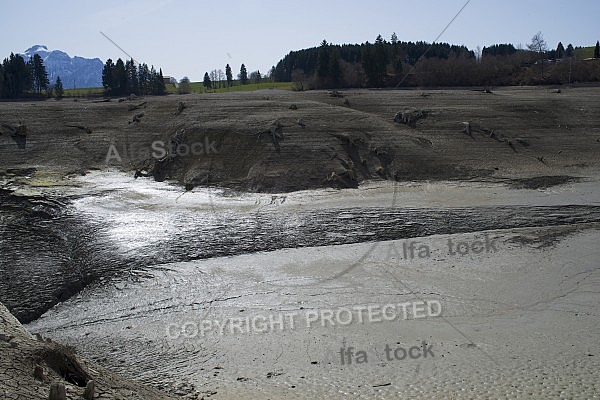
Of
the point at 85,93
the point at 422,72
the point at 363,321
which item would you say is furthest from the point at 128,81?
the point at 363,321

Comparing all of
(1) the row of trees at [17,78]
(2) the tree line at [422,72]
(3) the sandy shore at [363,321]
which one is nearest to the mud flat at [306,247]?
(3) the sandy shore at [363,321]

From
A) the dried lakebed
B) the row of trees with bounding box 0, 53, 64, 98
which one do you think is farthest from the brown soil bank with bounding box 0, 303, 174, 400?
the row of trees with bounding box 0, 53, 64, 98

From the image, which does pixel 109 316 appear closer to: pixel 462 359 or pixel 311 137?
pixel 462 359

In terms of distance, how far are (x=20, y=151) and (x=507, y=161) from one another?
23.8m

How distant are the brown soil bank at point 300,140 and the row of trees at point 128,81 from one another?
1961 cm

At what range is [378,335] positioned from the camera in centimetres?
1216

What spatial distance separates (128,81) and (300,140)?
3524cm

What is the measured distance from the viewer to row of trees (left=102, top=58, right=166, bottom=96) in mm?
58031

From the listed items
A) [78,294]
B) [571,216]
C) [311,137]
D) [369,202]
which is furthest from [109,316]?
[311,137]

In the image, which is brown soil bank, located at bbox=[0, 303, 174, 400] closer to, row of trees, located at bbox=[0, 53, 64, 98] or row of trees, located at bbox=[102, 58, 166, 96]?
row of trees, located at bbox=[102, 58, 166, 96]

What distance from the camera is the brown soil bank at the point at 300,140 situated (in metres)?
27.5

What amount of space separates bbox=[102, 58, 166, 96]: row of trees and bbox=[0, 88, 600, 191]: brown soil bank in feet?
64.3

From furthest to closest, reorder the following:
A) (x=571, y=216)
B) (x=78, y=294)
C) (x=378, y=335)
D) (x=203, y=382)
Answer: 1. (x=571, y=216)
2. (x=78, y=294)
3. (x=378, y=335)
4. (x=203, y=382)

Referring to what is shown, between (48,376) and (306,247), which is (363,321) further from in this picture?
(48,376)
